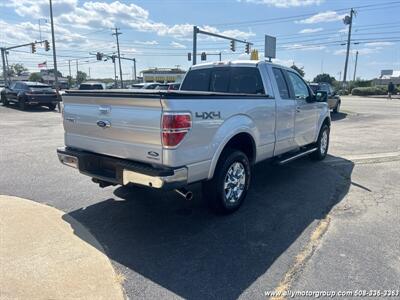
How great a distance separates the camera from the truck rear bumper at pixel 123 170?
3498 mm

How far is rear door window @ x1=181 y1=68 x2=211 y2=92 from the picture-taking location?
5.90 m

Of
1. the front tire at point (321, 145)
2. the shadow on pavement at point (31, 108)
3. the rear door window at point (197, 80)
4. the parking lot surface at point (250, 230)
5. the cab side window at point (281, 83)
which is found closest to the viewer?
the parking lot surface at point (250, 230)

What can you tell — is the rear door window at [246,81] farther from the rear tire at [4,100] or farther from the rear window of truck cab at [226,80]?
the rear tire at [4,100]

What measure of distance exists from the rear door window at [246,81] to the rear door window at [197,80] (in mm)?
496

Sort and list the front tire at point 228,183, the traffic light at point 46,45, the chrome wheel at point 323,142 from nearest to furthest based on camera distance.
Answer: the front tire at point 228,183 → the chrome wheel at point 323,142 → the traffic light at point 46,45

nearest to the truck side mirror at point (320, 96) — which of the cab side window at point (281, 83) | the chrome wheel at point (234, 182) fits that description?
the cab side window at point (281, 83)

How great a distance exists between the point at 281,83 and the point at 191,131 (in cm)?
275

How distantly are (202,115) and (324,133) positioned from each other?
4.90 meters

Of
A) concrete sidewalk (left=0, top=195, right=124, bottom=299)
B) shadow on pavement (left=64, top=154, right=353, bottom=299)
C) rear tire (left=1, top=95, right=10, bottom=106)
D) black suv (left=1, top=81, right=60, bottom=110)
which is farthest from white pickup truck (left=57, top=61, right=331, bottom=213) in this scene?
rear tire (left=1, top=95, right=10, bottom=106)

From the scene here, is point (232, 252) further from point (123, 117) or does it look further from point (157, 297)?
point (123, 117)

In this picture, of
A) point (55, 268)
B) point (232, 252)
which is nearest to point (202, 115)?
point (232, 252)

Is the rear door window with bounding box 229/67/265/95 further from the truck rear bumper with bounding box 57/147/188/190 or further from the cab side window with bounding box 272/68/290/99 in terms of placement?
the truck rear bumper with bounding box 57/147/188/190

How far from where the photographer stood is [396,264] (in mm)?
3348

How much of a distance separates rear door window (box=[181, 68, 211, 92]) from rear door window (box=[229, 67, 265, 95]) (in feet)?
1.63
